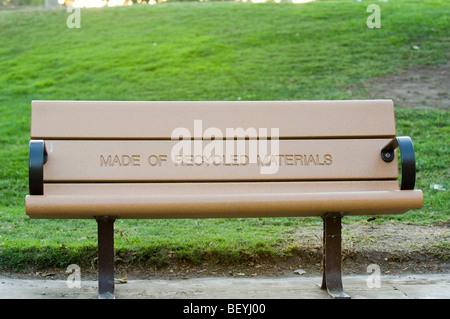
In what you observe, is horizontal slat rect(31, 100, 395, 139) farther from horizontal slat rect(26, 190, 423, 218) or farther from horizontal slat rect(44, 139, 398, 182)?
horizontal slat rect(26, 190, 423, 218)

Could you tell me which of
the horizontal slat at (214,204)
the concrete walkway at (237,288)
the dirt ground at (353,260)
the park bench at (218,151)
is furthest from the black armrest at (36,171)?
the dirt ground at (353,260)

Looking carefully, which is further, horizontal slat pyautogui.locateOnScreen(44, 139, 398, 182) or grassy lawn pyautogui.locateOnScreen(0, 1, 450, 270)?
grassy lawn pyautogui.locateOnScreen(0, 1, 450, 270)

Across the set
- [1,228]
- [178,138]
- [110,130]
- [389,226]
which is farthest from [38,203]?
[389,226]

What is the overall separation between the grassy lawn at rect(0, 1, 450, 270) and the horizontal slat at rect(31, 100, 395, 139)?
114 centimetres

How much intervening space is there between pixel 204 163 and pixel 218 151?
0.12 meters

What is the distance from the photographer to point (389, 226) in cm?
509

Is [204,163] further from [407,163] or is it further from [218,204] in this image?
[407,163]

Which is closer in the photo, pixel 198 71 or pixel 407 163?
pixel 407 163

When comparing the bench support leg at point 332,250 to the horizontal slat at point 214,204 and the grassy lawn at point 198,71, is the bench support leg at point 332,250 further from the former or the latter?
the grassy lawn at point 198,71

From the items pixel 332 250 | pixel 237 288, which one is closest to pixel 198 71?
pixel 237 288

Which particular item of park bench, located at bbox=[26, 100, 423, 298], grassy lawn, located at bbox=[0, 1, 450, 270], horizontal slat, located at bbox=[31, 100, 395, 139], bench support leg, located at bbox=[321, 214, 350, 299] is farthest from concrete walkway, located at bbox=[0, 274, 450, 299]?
horizontal slat, located at bbox=[31, 100, 395, 139]

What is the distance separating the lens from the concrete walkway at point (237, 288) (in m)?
3.31

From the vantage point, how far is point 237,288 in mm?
3561

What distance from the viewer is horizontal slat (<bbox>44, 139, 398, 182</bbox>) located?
11.1 ft
